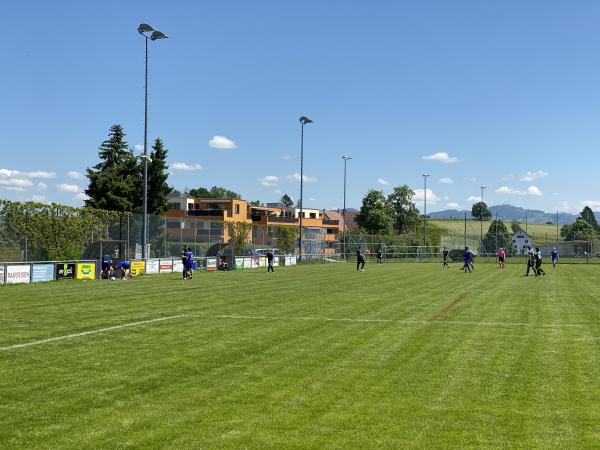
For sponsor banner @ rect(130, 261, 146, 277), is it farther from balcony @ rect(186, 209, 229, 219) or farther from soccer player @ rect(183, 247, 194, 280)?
balcony @ rect(186, 209, 229, 219)

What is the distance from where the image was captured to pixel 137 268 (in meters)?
40.3

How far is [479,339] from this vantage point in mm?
13266

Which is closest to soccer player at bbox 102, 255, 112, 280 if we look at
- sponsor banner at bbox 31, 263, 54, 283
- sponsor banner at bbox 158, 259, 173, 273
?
sponsor banner at bbox 31, 263, 54, 283

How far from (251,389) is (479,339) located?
625 cm

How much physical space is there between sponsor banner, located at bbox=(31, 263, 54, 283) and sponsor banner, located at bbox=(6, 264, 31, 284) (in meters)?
0.32

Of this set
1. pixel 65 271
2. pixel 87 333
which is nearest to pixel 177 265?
pixel 65 271

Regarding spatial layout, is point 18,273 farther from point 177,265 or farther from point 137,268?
point 177,265

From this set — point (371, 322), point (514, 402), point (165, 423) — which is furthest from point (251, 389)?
point (371, 322)

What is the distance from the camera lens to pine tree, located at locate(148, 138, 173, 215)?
78.7m

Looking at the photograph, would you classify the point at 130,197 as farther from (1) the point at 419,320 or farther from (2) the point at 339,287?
(1) the point at 419,320

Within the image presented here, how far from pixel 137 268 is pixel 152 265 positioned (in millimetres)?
2317

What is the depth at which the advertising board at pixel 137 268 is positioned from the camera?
3968cm

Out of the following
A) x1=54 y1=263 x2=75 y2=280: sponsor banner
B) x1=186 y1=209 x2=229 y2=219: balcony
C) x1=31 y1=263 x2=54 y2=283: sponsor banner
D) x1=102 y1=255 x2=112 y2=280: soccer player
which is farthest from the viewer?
x1=186 y1=209 x2=229 y2=219: balcony

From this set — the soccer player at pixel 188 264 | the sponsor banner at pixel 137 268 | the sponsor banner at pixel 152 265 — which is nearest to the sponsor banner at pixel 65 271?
the sponsor banner at pixel 137 268
